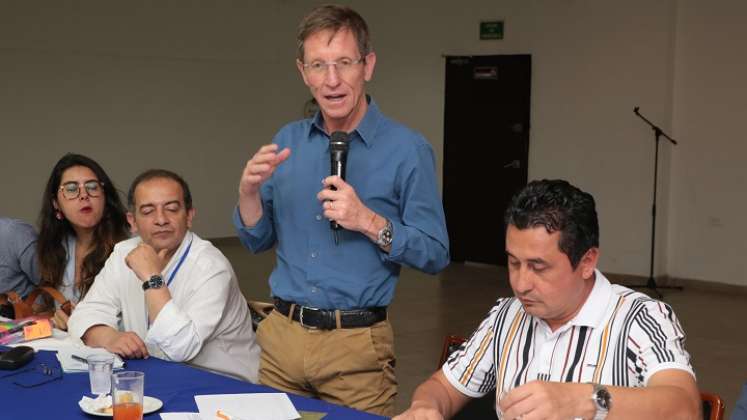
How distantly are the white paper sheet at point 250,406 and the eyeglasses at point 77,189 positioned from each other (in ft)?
6.17

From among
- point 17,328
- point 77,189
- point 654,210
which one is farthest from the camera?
point 654,210

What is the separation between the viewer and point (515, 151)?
11.1 metres

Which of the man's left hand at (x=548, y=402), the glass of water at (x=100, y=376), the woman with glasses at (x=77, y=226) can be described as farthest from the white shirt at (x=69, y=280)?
the man's left hand at (x=548, y=402)

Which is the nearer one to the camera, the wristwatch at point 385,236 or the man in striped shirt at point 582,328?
the man in striped shirt at point 582,328

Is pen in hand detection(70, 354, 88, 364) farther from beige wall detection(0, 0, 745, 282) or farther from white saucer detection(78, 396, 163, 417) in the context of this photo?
beige wall detection(0, 0, 745, 282)

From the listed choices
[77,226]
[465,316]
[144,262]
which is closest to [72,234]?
[77,226]

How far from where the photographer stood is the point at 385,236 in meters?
2.69

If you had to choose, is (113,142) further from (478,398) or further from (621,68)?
(478,398)

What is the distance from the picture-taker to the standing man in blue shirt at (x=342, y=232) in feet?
9.02

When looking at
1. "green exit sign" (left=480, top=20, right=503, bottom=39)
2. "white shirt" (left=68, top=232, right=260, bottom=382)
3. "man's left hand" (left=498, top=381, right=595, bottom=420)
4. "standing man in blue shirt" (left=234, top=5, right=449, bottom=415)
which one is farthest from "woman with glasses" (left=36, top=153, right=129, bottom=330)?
"green exit sign" (left=480, top=20, right=503, bottom=39)

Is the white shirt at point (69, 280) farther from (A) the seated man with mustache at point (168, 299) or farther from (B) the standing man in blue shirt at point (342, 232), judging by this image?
(B) the standing man in blue shirt at point (342, 232)

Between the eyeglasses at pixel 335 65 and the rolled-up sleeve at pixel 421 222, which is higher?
the eyeglasses at pixel 335 65

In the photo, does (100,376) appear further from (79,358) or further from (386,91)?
(386,91)

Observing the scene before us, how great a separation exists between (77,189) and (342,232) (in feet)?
5.76
